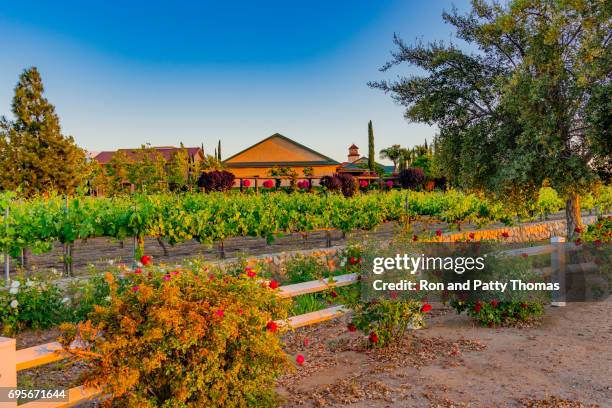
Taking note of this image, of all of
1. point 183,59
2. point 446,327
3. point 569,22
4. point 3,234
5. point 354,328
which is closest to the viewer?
point 354,328

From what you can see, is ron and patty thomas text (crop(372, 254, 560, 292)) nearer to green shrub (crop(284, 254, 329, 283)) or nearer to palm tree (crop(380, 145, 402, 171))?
green shrub (crop(284, 254, 329, 283))

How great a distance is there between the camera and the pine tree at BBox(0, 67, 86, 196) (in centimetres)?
3716

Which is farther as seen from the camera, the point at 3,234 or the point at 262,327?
the point at 3,234

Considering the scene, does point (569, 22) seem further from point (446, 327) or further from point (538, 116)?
point (446, 327)

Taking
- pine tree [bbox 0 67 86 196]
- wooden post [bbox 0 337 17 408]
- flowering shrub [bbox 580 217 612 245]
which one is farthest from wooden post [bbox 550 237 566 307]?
pine tree [bbox 0 67 86 196]

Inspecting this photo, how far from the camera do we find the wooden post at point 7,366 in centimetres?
322

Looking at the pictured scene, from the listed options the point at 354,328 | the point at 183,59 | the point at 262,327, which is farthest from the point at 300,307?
the point at 183,59

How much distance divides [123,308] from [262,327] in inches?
39.2

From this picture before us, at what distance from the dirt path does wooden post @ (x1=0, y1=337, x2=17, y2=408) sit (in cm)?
212

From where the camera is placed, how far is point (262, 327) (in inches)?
157

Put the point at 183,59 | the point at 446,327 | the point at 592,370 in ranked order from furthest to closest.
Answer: the point at 183,59, the point at 446,327, the point at 592,370

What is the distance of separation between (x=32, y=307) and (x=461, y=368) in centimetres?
Result: 529

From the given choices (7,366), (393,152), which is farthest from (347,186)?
(393,152)

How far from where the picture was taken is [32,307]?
22.6 feet
